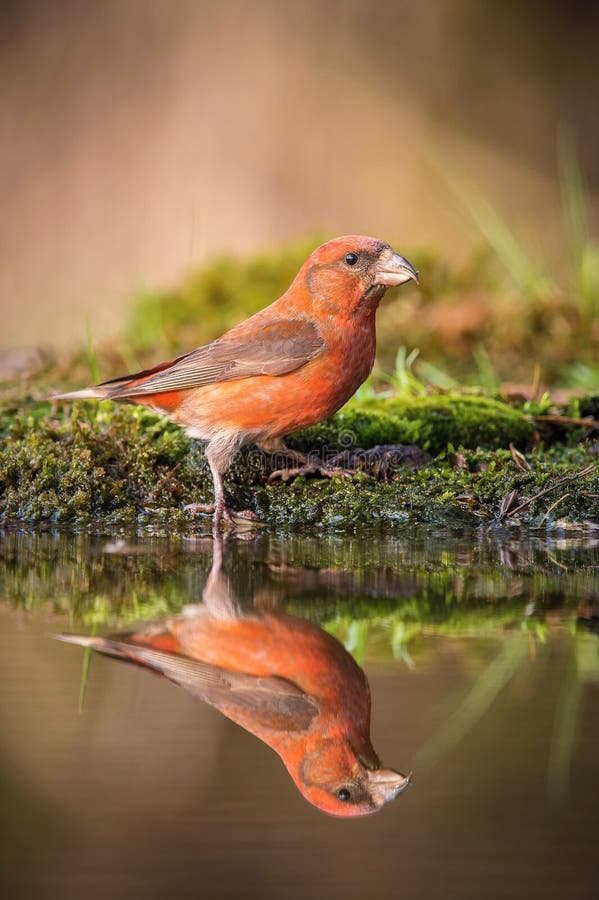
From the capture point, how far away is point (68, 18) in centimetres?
1351

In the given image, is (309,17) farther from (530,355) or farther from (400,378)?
(400,378)

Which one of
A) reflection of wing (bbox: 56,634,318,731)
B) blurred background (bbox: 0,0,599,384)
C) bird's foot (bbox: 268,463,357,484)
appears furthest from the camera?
blurred background (bbox: 0,0,599,384)

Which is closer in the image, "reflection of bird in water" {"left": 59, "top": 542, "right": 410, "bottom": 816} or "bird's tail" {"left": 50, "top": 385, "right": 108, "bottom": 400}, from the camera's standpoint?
"reflection of bird in water" {"left": 59, "top": 542, "right": 410, "bottom": 816}

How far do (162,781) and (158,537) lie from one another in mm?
2590

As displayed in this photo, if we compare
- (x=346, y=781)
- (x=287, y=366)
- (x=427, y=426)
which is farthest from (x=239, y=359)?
(x=346, y=781)

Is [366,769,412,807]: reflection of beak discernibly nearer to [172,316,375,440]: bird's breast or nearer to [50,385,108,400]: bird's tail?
[172,316,375,440]: bird's breast

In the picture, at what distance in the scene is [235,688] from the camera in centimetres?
224

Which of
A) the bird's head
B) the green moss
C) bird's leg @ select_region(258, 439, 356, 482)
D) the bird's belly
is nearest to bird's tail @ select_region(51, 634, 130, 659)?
the bird's belly

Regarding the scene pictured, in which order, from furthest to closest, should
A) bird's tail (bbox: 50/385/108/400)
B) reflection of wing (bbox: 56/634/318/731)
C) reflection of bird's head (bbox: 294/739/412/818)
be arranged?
1. bird's tail (bbox: 50/385/108/400)
2. reflection of wing (bbox: 56/634/318/731)
3. reflection of bird's head (bbox: 294/739/412/818)

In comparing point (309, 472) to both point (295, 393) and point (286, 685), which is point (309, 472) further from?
point (286, 685)

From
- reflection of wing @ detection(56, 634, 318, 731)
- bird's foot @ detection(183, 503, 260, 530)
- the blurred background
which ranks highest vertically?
the blurred background

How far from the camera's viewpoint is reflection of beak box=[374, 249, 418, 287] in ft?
15.4

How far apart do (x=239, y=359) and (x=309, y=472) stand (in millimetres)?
604

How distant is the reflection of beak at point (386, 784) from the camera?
5.81ft
